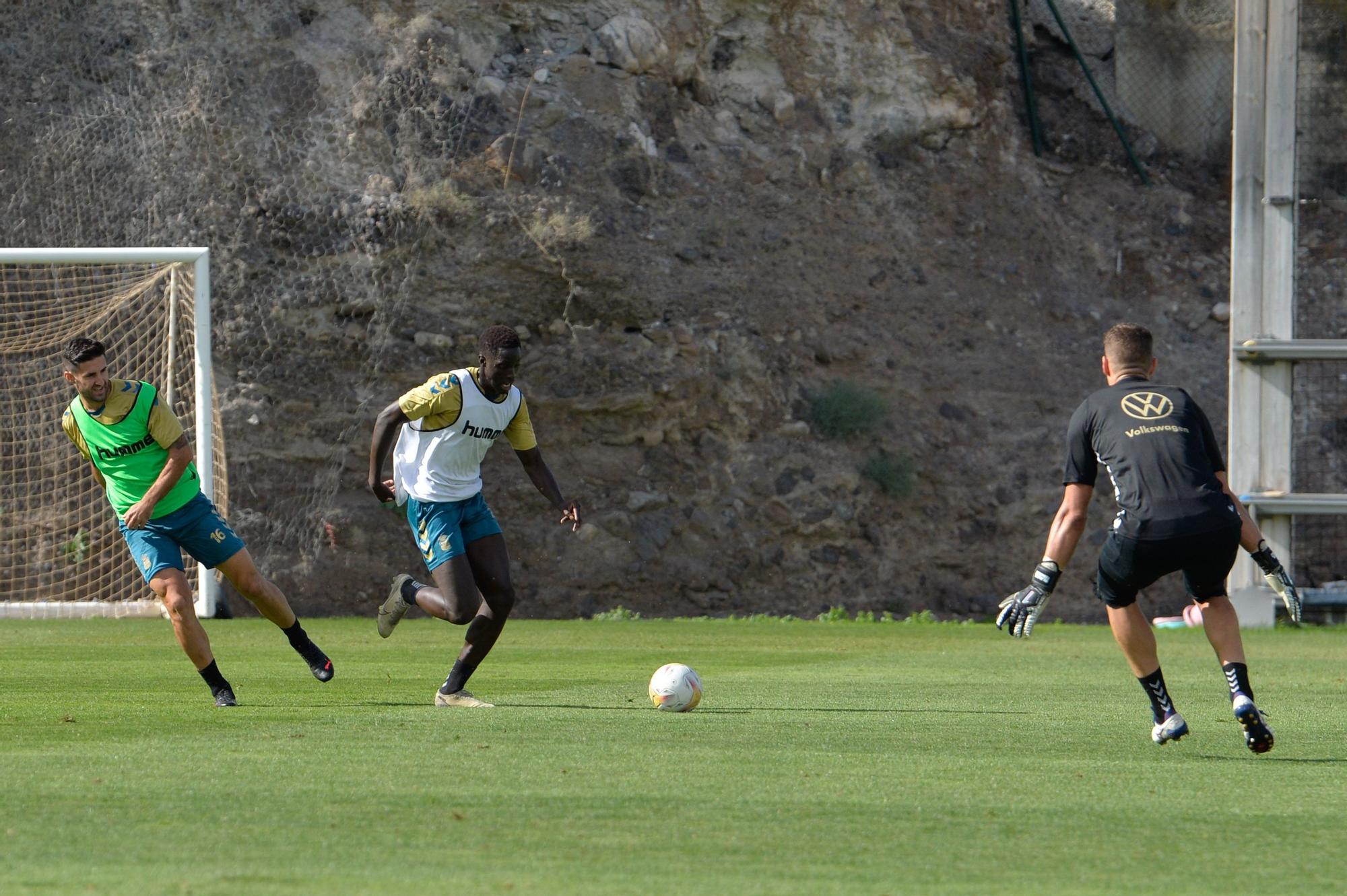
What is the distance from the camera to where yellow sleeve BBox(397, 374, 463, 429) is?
31.1ft

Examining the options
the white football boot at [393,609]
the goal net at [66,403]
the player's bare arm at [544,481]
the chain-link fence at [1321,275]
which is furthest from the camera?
the chain-link fence at [1321,275]

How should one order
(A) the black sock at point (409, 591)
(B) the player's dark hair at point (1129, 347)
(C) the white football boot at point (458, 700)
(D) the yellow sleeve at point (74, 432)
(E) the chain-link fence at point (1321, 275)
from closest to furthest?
(B) the player's dark hair at point (1129, 347), (C) the white football boot at point (458, 700), (D) the yellow sleeve at point (74, 432), (A) the black sock at point (409, 591), (E) the chain-link fence at point (1321, 275)

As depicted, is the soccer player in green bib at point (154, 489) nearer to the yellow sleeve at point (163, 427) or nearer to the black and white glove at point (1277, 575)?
the yellow sleeve at point (163, 427)

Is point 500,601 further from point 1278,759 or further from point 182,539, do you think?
point 1278,759

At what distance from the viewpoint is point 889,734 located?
7988mm

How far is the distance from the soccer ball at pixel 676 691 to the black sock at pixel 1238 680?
2.83m

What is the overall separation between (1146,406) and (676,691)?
2.92m

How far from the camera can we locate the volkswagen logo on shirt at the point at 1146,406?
748cm

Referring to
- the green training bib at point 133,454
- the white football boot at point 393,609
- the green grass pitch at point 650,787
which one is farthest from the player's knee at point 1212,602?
the green training bib at point 133,454

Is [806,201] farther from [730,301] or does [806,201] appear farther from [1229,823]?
[1229,823]

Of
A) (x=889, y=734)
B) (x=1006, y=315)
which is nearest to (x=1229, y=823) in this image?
(x=889, y=734)

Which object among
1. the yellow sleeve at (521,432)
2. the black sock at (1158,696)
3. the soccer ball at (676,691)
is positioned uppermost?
the yellow sleeve at (521,432)

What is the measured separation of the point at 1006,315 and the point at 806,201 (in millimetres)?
3431

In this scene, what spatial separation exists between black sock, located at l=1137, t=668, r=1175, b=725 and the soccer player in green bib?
472cm
